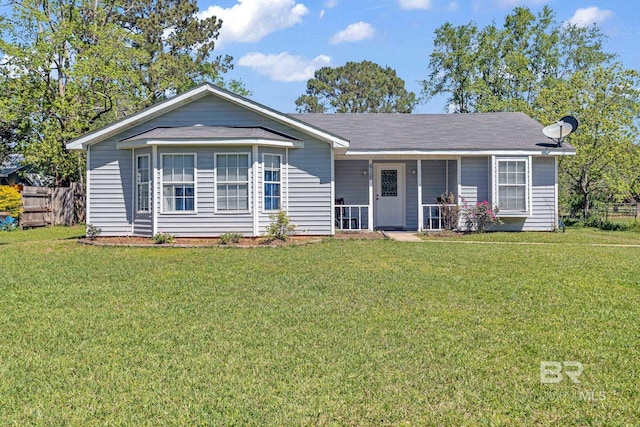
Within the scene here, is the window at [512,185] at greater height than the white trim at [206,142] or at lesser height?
lesser

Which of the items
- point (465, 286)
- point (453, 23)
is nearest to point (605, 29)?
point (453, 23)

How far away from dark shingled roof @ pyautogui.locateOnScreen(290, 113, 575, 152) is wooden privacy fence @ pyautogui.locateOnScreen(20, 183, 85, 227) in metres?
11.2

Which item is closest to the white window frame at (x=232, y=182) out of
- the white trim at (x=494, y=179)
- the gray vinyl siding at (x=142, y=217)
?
the gray vinyl siding at (x=142, y=217)

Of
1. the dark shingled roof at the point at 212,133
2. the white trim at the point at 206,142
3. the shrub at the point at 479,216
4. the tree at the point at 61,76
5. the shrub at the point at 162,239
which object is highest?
the tree at the point at 61,76

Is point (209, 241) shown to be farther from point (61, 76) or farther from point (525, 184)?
point (61, 76)

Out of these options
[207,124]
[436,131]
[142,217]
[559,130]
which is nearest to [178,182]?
[142,217]

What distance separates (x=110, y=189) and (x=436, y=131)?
10.1 meters

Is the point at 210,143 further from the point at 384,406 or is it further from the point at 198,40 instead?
the point at 198,40

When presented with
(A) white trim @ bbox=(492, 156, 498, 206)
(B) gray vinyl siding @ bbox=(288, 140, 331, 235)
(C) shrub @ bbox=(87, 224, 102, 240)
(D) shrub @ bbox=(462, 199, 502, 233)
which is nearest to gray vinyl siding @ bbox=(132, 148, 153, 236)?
(C) shrub @ bbox=(87, 224, 102, 240)

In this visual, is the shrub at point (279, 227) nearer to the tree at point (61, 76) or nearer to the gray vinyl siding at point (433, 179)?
the gray vinyl siding at point (433, 179)

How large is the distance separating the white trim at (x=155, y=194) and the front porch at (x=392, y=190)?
5.44m

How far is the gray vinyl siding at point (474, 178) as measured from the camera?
14734 mm

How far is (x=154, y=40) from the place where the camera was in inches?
1208

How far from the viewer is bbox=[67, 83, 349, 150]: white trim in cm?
1293
